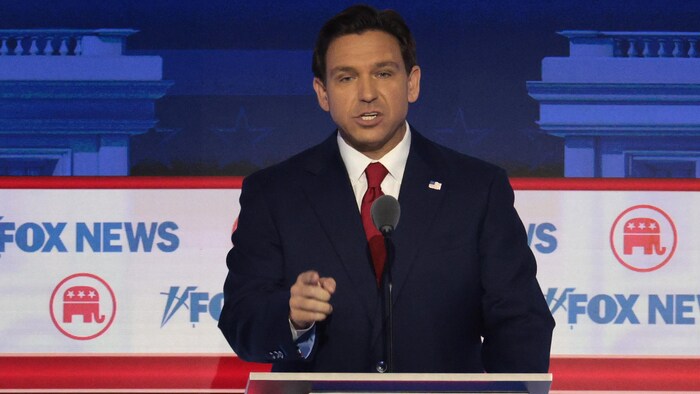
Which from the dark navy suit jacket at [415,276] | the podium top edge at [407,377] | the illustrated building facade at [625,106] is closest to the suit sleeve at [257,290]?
the dark navy suit jacket at [415,276]

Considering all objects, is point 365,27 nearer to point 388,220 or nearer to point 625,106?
point 388,220

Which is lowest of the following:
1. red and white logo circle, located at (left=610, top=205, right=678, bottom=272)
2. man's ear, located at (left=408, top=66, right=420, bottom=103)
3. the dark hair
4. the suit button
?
the suit button

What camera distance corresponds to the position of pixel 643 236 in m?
3.64

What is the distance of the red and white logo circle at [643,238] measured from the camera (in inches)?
143

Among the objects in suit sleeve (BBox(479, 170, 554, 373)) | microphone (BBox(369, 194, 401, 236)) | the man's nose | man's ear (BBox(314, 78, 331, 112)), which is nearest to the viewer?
microphone (BBox(369, 194, 401, 236))

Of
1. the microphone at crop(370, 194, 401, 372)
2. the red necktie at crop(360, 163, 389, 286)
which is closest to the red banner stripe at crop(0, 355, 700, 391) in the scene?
the red necktie at crop(360, 163, 389, 286)

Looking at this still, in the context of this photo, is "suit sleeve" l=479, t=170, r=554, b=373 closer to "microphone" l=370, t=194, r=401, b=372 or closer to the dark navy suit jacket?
the dark navy suit jacket

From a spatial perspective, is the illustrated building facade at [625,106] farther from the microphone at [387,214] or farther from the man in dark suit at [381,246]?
the microphone at [387,214]

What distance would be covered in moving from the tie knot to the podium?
871 mm

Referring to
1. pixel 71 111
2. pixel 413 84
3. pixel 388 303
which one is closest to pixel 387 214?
pixel 388 303

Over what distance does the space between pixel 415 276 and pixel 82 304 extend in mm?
1705

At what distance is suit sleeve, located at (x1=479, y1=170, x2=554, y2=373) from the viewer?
2.29 metres

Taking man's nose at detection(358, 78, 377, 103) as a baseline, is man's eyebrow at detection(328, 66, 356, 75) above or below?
above

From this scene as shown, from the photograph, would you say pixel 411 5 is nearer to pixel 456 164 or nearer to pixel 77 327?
pixel 456 164
